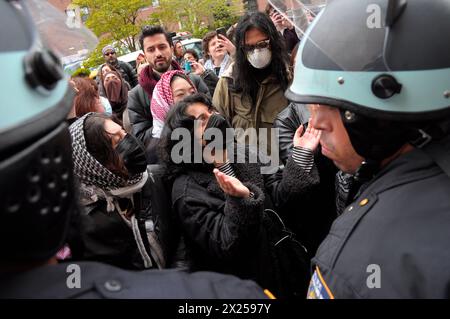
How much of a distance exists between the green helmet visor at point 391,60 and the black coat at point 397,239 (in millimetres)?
185

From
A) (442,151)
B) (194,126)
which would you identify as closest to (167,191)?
(194,126)

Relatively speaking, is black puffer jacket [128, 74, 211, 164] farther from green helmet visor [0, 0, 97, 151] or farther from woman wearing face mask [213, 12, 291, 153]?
green helmet visor [0, 0, 97, 151]

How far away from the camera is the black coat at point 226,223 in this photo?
202 centimetres

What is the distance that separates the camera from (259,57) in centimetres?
346

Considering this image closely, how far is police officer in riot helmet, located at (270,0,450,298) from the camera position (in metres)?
1.15

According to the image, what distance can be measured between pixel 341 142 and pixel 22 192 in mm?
1082

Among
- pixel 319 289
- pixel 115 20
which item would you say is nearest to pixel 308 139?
pixel 319 289

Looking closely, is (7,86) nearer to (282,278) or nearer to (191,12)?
(282,278)

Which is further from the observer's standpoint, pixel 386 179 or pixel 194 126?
pixel 194 126

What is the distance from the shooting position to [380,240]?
1.20 metres

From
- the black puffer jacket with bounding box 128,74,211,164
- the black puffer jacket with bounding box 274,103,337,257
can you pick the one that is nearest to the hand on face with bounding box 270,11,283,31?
the black puffer jacket with bounding box 128,74,211,164

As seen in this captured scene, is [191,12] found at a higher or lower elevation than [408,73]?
lower

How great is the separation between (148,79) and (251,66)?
4.38ft

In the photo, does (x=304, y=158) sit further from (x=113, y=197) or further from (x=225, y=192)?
(x=113, y=197)
